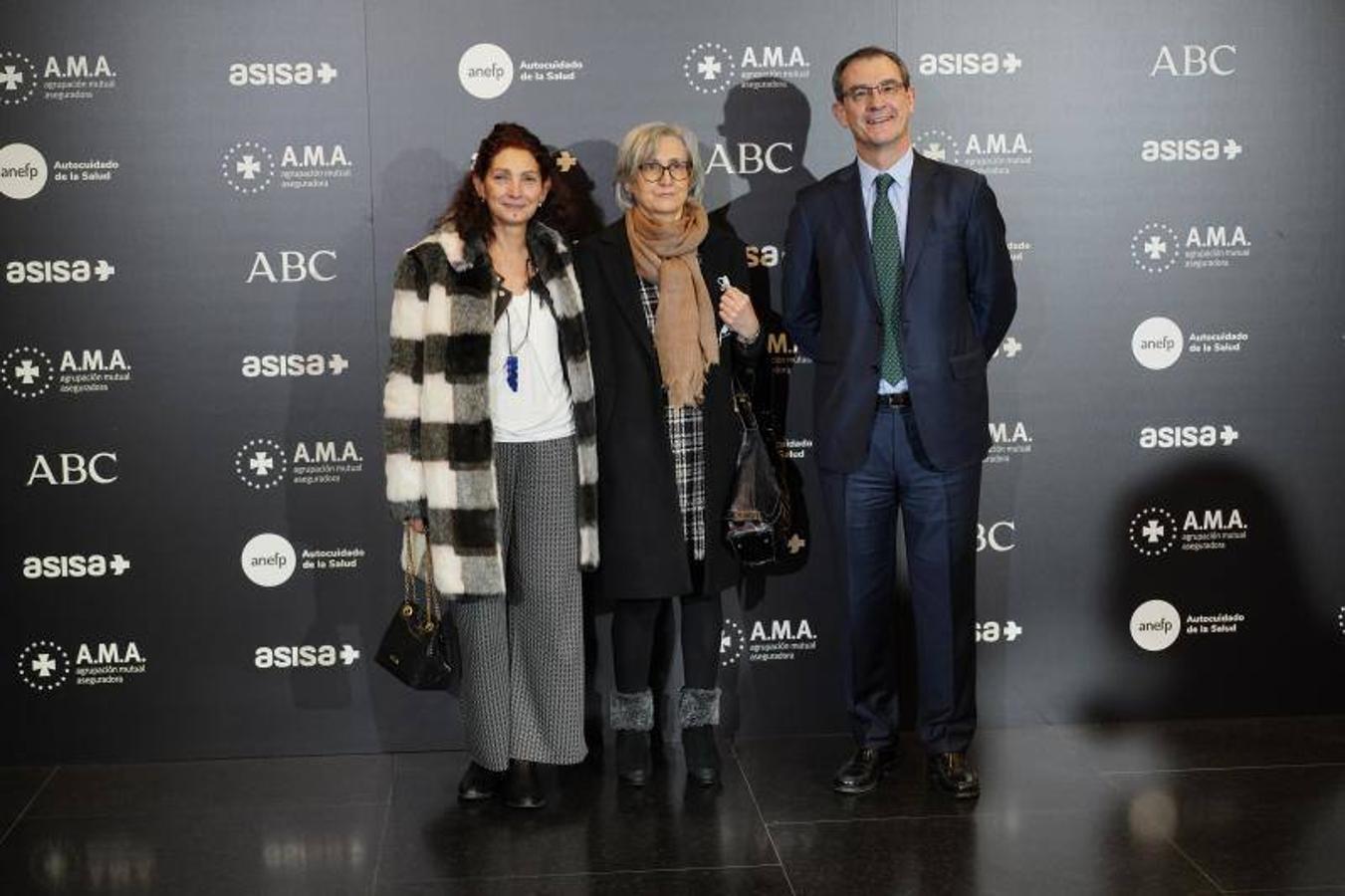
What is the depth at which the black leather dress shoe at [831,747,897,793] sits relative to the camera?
4.54 metres

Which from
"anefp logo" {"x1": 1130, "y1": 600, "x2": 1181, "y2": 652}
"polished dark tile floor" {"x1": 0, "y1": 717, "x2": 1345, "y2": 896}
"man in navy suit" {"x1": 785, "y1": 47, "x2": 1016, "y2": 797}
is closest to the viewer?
→ "polished dark tile floor" {"x1": 0, "y1": 717, "x2": 1345, "y2": 896}

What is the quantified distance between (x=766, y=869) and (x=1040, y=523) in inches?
65.0

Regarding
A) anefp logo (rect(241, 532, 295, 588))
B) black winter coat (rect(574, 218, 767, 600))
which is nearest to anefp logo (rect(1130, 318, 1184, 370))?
black winter coat (rect(574, 218, 767, 600))

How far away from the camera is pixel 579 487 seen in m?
4.41

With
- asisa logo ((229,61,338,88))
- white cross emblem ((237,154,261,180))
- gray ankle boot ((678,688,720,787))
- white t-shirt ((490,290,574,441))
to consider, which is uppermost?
asisa logo ((229,61,338,88))

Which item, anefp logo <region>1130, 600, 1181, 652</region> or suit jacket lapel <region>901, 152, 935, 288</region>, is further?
anefp logo <region>1130, 600, 1181, 652</region>

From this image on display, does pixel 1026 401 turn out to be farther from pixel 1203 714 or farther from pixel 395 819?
pixel 395 819

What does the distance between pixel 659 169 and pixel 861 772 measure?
1.76 metres

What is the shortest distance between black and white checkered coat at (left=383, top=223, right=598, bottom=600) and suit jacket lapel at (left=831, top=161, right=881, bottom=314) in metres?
0.76

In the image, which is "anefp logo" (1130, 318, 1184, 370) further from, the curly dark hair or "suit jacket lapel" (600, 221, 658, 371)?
the curly dark hair

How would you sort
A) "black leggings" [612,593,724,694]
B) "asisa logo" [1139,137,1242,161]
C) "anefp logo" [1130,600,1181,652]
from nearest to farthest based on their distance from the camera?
"black leggings" [612,593,724,694] < "asisa logo" [1139,137,1242,161] < "anefp logo" [1130,600,1181,652]

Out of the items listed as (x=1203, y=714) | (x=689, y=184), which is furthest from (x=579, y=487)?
(x=1203, y=714)

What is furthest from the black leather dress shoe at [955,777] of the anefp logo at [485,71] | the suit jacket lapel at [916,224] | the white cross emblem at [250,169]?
the white cross emblem at [250,169]

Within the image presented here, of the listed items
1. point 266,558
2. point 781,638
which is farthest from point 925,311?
point 266,558
